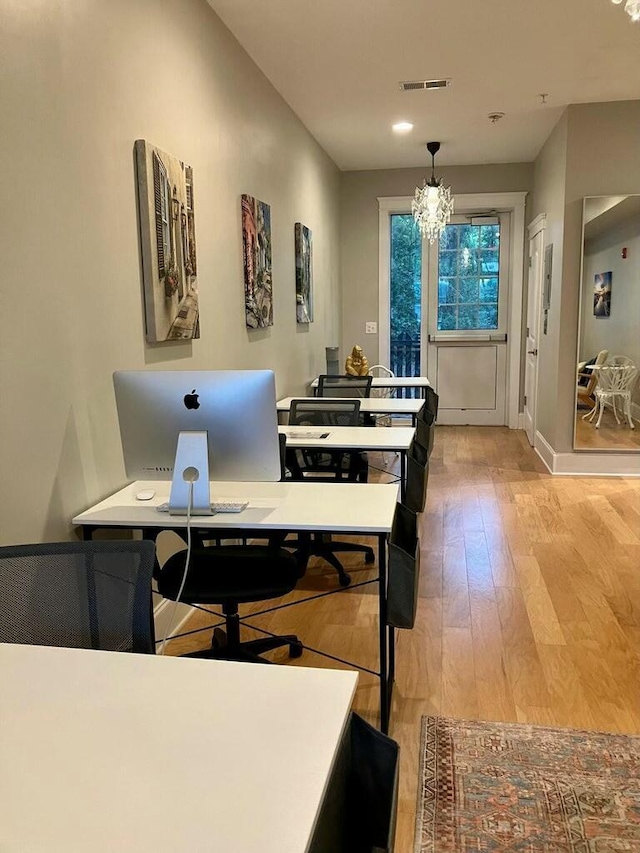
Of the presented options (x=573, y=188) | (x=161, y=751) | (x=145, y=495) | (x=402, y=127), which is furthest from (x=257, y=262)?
(x=161, y=751)

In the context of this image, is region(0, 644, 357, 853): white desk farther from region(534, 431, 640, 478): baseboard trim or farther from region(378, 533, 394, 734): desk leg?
region(534, 431, 640, 478): baseboard trim

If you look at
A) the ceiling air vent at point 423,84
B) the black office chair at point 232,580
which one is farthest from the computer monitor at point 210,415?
the ceiling air vent at point 423,84

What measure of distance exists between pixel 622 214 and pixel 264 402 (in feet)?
13.3

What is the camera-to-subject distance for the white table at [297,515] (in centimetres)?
204

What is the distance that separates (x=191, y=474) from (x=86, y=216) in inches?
36.3

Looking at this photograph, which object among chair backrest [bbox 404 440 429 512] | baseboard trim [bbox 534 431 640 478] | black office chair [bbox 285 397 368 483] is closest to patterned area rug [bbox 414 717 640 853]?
chair backrest [bbox 404 440 429 512]

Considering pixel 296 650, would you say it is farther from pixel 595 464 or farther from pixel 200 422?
pixel 595 464

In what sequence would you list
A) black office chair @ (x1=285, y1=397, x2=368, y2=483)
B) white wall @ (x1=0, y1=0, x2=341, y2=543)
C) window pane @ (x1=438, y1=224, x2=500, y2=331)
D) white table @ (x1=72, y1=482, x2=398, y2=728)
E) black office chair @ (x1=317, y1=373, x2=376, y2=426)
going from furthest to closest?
1. window pane @ (x1=438, y1=224, x2=500, y2=331)
2. black office chair @ (x1=317, y1=373, x2=376, y2=426)
3. black office chair @ (x1=285, y1=397, x2=368, y2=483)
4. white table @ (x1=72, y1=482, x2=398, y2=728)
5. white wall @ (x1=0, y1=0, x2=341, y2=543)

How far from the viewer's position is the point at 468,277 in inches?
295

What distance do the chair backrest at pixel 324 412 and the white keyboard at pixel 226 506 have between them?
1571mm

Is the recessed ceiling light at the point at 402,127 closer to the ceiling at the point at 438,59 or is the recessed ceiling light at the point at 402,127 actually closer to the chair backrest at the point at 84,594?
the ceiling at the point at 438,59

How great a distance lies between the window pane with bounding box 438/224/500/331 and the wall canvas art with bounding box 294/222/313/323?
2386 millimetres

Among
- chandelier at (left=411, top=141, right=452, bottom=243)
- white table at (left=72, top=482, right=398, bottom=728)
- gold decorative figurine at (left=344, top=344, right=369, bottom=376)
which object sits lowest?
white table at (left=72, top=482, right=398, bottom=728)

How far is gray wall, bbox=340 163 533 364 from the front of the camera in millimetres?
7133
